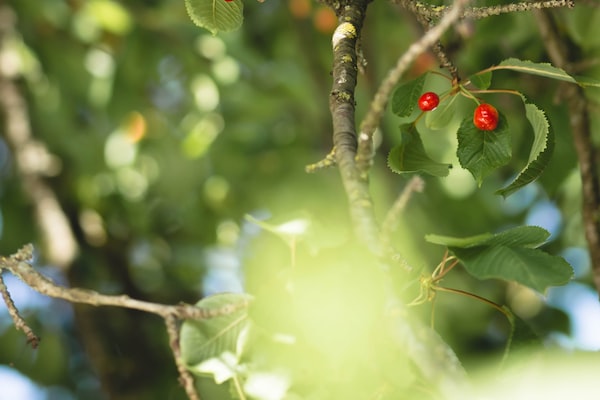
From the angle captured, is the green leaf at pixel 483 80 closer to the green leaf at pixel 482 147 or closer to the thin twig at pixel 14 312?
the green leaf at pixel 482 147

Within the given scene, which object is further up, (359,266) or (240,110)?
(240,110)

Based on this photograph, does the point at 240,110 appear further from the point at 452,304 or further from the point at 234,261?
the point at 452,304

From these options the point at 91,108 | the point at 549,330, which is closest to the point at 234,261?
the point at 91,108

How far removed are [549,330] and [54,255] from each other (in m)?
2.29

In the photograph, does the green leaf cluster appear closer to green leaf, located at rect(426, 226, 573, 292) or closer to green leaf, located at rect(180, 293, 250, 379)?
green leaf, located at rect(426, 226, 573, 292)

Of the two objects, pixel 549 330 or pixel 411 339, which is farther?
pixel 549 330

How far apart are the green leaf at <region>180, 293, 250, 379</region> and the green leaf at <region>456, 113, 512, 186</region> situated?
1.36ft

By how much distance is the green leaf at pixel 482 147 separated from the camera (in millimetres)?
1146

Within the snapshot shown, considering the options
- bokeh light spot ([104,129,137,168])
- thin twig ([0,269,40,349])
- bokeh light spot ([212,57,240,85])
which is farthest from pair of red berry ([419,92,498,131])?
bokeh light spot ([104,129,137,168])

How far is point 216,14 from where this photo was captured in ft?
3.75

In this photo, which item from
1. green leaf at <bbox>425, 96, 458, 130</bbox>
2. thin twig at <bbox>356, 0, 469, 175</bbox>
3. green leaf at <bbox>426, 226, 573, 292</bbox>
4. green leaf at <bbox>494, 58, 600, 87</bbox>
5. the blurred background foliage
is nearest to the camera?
thin twig at <bbox>356, 0, 469, 175</bbox>

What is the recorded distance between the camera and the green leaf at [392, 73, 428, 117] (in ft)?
3.85

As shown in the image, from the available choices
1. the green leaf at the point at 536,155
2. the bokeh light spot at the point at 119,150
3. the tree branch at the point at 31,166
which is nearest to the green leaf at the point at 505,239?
the green leaf at the point at 536,155

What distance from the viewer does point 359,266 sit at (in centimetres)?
86
